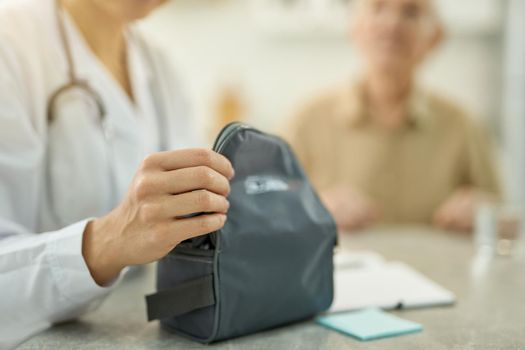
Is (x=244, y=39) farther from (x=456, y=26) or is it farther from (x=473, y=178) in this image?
(x=473, y=178)

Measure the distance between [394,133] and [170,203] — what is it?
160 centimetres

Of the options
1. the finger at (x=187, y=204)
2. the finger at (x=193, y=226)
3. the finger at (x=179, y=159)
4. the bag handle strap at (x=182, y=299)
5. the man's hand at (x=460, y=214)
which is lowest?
the man's hand at (x=460, y=214)

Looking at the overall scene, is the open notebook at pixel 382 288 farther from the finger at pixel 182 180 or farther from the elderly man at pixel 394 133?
the elderly man at pixel 394 133

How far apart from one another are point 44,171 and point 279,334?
18.3 inches

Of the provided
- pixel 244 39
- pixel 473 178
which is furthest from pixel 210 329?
pixel 244 39

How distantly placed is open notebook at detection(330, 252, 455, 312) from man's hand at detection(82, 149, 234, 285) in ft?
1.02

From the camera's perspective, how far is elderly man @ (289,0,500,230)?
2.15m

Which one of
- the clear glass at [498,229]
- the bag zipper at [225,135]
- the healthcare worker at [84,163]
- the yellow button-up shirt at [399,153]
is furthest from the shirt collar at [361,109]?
the bag zipper at [225,135]

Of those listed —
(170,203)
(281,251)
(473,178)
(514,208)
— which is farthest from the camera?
(473,178)

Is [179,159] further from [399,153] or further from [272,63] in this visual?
[272,63]

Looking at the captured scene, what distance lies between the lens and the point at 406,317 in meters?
0.95

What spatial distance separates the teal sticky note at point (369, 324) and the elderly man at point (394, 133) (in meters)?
1.20

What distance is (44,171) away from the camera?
1.02 metres

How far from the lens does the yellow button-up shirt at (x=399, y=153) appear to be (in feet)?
7.16
